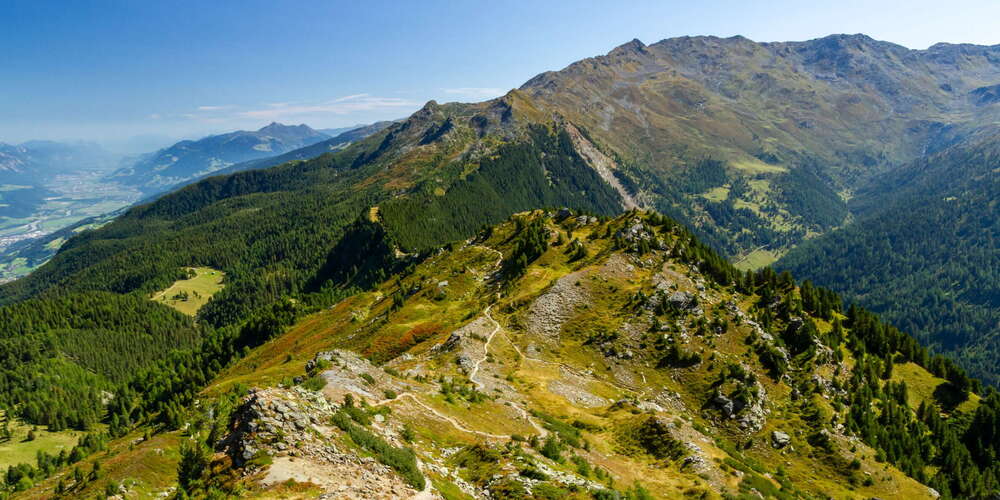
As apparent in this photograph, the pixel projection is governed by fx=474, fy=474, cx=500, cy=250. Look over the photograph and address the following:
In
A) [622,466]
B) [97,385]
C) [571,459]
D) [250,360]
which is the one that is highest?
[571,459]

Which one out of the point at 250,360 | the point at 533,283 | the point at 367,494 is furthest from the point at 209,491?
the point at 250,360

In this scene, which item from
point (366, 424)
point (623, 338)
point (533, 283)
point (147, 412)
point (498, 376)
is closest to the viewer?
point (366, 424)

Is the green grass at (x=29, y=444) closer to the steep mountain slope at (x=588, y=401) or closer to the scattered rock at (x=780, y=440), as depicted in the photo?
the steep mountain slope at (x=588, y=401)

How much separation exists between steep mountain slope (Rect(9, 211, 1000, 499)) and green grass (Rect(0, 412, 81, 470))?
22629 millimetres

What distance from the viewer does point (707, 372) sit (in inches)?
3115

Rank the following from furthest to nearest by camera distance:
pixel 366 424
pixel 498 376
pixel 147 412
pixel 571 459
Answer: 1. pixel 147 412
2. pixel 498 376
3. pixel 571 459
4. pixel 366 424

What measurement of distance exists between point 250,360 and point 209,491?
135m

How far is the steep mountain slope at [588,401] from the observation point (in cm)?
3459

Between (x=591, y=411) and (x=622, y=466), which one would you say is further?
(x=591, y=411)

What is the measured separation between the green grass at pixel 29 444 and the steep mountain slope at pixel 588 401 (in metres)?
22.6

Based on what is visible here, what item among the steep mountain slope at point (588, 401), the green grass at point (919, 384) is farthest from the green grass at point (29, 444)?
the green grass at point (919, 384)

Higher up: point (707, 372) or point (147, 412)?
point (707, 372)

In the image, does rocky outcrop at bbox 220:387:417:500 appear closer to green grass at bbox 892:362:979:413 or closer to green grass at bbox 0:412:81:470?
green grass at bbox 892:362:979:413

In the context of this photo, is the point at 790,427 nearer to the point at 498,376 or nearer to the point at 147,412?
the point at 498,376
